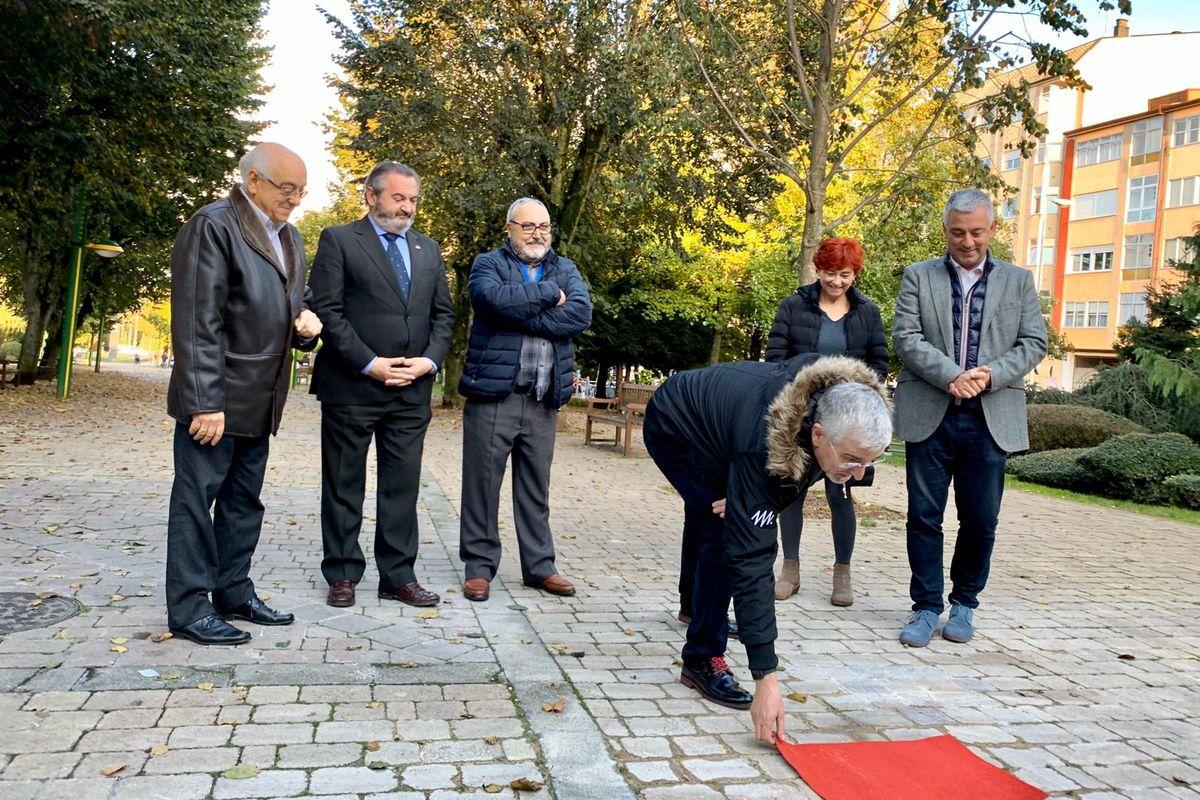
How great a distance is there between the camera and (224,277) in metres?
4.26

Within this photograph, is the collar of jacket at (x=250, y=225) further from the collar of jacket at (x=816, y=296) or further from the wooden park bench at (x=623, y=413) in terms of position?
the wooden park bench at (x=623, y=413)

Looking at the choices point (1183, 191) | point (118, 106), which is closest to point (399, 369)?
point (118, 106)

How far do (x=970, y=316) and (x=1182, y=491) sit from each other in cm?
977

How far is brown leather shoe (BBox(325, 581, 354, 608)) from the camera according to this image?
504cm

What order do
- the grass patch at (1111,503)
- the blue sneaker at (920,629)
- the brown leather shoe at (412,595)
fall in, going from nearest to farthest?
the blue sneaker at (920,629)
the brown leather shoe at (412,595)
the grass patch at (1111,503)

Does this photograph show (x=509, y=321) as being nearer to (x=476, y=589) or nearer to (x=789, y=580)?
(x=476, y=589)

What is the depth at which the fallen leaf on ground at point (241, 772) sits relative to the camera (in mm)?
2952

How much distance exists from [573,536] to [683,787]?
4.85 meters

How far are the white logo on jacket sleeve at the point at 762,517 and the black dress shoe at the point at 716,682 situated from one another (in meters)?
0.97

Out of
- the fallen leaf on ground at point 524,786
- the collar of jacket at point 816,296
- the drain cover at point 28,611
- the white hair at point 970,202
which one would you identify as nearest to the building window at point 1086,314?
the collar of jacket at point 816,296

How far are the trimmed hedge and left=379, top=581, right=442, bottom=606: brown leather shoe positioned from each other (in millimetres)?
15970

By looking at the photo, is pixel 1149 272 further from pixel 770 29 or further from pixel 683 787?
pixel 683 787

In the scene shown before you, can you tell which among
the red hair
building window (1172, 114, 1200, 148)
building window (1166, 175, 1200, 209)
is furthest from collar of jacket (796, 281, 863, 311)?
building window (1172, 114, 1200, 148)

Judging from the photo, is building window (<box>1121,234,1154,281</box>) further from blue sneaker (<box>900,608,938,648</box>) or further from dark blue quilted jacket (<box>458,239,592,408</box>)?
dark blue quilted jacket (<box>458,239,592,408</box>)
